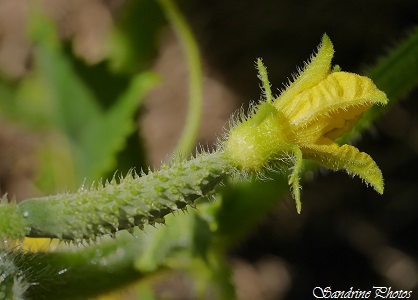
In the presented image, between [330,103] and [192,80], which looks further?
[192,80]

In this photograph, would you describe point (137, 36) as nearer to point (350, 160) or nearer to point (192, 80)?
point (192, 80)

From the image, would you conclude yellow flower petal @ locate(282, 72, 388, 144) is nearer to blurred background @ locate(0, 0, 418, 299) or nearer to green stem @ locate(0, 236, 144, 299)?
green stem @ locate(0, 236, 144, 299)

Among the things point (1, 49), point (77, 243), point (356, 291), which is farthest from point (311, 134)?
point (1, 49)

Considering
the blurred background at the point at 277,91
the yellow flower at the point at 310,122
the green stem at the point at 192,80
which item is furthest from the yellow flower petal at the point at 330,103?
the blurred background at the point at 277,91

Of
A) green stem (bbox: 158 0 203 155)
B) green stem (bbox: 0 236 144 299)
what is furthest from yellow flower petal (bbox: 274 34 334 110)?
green stem (bbox: 158 0 203 155)

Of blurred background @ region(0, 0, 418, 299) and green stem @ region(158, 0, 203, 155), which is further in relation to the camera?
blurred background @ region(0, 0, 418, 299)

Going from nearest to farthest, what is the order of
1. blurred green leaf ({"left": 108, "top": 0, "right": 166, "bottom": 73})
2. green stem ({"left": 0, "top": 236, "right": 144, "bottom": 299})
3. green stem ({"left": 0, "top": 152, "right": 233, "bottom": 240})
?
green stem ({"left": 0, "top": 152, "right": 233, "bottom": 240})
green stem ({"left": 0, "top": 236, "right": 144, "bottom": 299})
blurred green leaf ({"left": 108, "top": 0, "right": 166, "bottom": 73})

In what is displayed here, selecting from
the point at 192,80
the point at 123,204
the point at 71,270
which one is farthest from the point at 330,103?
the point at 192,80
